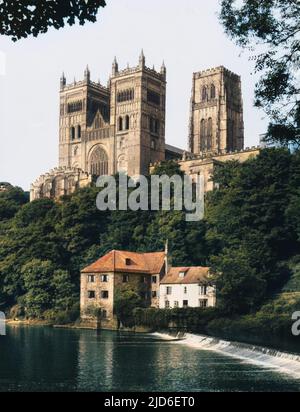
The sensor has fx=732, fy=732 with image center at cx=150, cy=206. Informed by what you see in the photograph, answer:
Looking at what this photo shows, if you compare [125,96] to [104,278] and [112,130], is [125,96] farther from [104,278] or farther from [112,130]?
[104,278]

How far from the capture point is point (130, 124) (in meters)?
147

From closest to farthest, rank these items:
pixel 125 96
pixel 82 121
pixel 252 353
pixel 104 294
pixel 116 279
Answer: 1. pixel 252 353
2. pixel 104 294
3. pixel 116 279
4. pixel 125 96
5. pixel 82 121

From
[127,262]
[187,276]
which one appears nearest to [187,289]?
[187,276]

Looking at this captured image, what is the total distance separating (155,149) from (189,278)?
71.0 m

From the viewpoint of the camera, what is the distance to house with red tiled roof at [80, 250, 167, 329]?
7981 centimetres

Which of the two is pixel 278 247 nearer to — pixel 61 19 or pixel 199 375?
pixel 199 375

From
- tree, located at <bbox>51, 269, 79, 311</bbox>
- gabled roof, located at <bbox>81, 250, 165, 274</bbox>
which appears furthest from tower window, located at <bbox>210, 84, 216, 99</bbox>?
tree, located at <bbox>51, 269, 79, 311</bbox>

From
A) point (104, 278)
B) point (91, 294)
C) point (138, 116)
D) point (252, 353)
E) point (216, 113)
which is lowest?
point (252, 353)

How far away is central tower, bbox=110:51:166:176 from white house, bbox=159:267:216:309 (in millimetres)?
60433

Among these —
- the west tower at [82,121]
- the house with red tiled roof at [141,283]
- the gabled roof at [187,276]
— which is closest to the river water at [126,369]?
the house with red tiled roof at [141,283]

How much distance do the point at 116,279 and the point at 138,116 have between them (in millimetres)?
70120

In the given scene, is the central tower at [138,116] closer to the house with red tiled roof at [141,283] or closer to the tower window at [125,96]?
the tower window at [125,96]

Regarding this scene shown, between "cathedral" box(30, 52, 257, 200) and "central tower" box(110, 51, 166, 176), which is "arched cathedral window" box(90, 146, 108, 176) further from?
"central tower" box(110, 51, 166, 176)

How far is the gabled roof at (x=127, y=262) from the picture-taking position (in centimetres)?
8200
